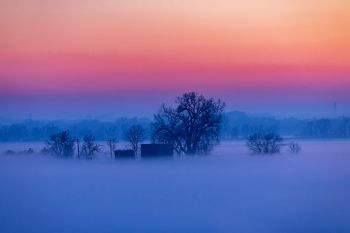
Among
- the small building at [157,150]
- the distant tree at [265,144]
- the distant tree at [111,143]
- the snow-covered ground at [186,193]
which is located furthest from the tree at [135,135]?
the distant tree at [265,144]

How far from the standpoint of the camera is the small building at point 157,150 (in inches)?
949

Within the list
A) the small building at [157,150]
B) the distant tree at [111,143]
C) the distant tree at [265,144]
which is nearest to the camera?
the small building at [157,150]

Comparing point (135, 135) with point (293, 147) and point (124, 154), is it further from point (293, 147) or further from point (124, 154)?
point (293, 147)

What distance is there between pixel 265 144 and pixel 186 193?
32.0 feet

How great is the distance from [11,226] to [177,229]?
3.41m

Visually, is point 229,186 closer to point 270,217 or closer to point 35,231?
Answer: point 270,217

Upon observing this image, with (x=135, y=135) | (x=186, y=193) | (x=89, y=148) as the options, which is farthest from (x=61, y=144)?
(x=186, y=193)

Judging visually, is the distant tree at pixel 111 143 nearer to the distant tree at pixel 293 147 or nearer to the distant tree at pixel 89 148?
the distant tree at pixel 89 148

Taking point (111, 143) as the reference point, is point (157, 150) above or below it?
below

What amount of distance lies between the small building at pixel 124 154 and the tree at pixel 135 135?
5.06 ft

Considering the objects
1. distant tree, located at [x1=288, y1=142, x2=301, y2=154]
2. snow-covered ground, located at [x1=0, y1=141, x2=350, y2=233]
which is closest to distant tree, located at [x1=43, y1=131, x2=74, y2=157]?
snow-covered ground, located at [x1=0, y1=141, x2=350, y2=233]

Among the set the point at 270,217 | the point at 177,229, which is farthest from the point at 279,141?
the point at 177,229

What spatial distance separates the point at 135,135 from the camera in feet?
93.6

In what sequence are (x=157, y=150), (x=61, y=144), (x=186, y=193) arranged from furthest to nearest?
(x=61, y=144) < (x=157, y=150) < (x=186, y=193)
